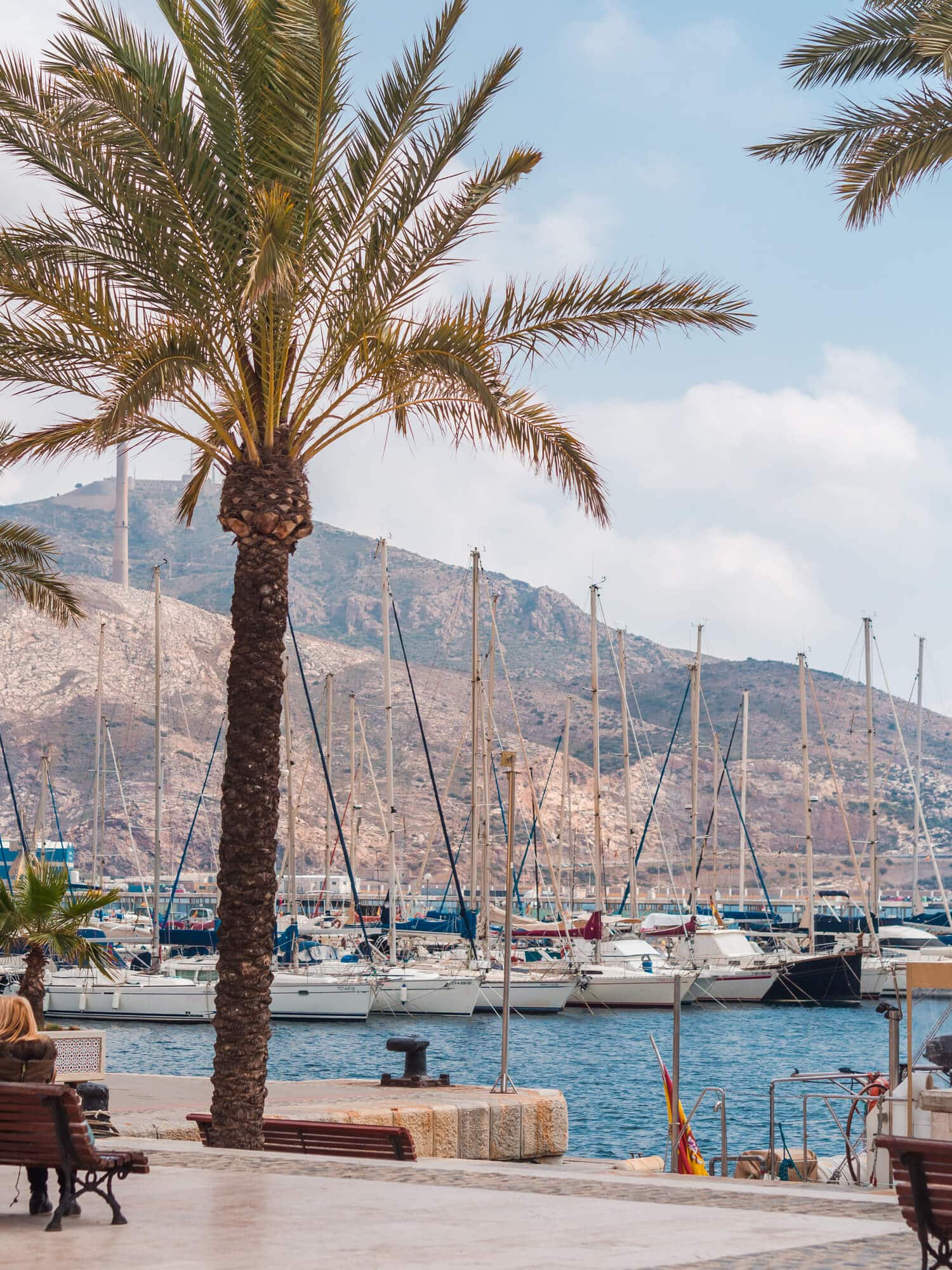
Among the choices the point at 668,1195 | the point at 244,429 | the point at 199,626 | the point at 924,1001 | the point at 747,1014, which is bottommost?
the point at 747,1014

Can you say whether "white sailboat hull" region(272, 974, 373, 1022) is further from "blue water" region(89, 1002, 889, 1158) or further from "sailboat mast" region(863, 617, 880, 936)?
"sailboat mast" region(863, 617, 880, 936)

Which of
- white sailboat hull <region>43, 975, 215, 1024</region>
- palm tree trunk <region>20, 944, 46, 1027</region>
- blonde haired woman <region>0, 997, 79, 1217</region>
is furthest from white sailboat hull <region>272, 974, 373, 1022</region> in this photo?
blonde haired woman <region>0, 997, 79, 1217</region>

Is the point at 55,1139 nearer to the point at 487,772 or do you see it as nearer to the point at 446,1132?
the point at 446,1132

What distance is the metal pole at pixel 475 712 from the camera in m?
44.4

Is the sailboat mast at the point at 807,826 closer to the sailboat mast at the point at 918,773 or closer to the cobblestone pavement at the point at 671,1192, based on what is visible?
the sailboat mast at the point at 918,773

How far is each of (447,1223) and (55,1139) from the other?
6.42 feet

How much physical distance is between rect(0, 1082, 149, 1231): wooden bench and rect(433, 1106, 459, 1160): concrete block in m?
6.95

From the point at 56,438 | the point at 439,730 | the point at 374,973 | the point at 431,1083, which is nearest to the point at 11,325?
the point at 56,438

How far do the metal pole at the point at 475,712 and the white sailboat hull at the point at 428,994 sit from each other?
322 centimetres

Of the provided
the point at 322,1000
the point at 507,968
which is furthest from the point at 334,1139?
the point at 322,1000

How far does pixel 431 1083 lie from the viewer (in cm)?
1686

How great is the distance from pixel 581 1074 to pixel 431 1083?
1988 centimetres

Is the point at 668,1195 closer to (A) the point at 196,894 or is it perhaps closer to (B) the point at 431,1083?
(B) the point at 431,1083

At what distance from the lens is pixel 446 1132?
14156 millimetres
